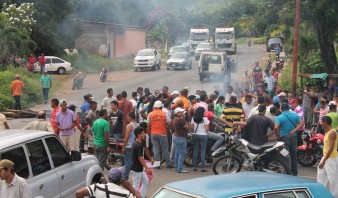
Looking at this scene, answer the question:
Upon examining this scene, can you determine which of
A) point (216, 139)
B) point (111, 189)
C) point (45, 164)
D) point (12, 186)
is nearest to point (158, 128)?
point (216, 139)

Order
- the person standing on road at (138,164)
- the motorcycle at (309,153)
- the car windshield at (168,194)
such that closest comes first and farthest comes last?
the car windshield at (168,194)
the person standing on road at (138,164)
the motorcycle at (309,153)

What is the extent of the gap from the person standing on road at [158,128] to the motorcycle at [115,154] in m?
0.75

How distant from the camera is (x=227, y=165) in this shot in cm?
1305

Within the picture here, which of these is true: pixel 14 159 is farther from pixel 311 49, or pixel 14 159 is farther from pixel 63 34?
pixel 63 34

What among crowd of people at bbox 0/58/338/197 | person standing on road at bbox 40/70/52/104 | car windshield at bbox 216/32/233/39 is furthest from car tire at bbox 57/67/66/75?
crowd of people at bbox 0/58/338/197

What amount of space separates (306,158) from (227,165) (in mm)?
2387

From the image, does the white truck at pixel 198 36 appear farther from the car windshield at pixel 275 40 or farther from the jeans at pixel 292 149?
the jeans at pixel 292 149

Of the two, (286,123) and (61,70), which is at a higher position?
(61,70)

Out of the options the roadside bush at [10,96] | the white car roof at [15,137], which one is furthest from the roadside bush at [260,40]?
the white car roof at [15,137]

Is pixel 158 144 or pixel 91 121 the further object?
pixel 91 121

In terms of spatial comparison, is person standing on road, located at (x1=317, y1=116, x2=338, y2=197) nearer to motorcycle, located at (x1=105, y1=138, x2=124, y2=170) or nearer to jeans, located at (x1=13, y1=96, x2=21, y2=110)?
motorcycle, located at (x1=105, y1=138, x2=124, y2=170)

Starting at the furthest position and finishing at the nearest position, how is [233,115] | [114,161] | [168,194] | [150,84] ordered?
[150,84] → [233,115] → [114,161] → [168,194]

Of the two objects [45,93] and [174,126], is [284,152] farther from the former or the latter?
[45,93]

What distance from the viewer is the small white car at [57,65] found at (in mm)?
39125
